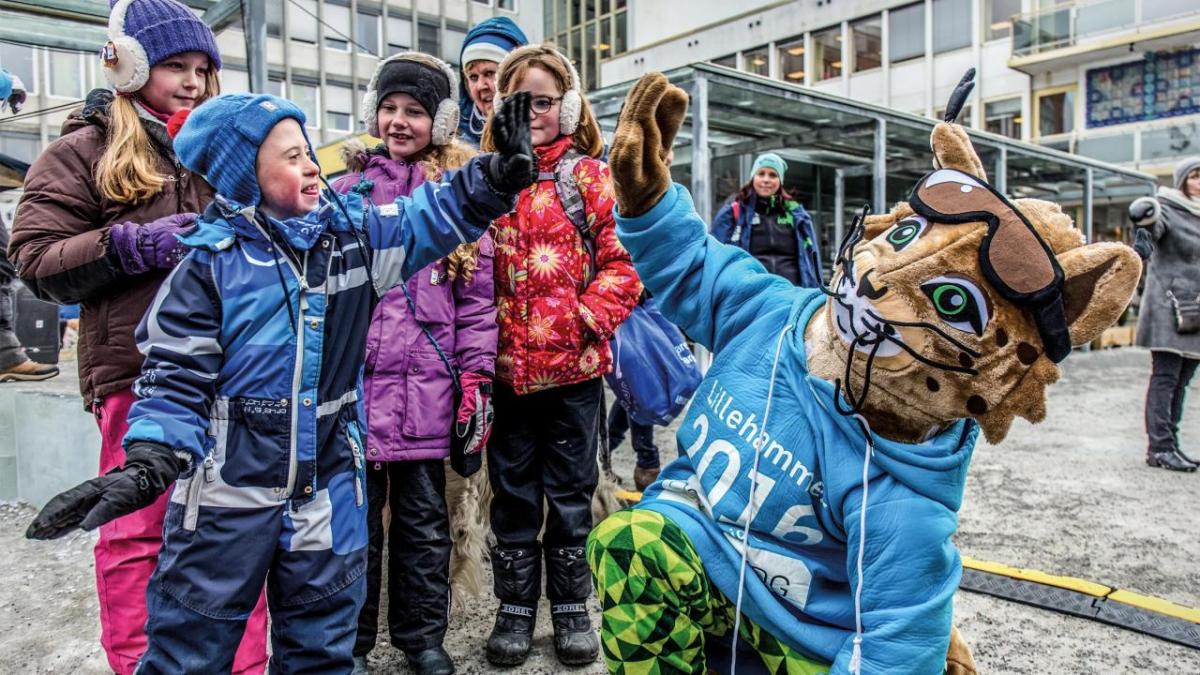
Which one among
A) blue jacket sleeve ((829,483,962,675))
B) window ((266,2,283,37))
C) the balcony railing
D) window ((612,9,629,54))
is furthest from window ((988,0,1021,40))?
blue jacket sleeve ((829,483,962,675))

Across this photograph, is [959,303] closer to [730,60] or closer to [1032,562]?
[1032,562]

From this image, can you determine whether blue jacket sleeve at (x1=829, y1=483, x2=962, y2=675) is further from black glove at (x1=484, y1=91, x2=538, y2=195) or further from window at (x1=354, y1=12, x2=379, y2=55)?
window at (x1=354, y1=12, x2=379, y2=55)

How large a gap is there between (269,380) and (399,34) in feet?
126

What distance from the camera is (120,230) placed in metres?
2.03

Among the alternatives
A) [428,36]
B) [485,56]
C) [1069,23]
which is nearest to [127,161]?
[485,56]

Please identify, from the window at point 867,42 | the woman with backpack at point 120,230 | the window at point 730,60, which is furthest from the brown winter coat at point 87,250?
the window at point 730,60

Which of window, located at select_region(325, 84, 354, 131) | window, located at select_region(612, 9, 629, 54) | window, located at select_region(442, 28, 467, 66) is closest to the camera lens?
window, located at select_region(612, 9, 629, 54)

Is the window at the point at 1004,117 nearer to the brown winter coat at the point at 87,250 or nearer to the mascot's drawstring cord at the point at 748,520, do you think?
the mascot's drawstring cord at the point at 748,520

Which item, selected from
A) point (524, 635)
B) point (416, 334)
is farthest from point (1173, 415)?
point (416, 334)

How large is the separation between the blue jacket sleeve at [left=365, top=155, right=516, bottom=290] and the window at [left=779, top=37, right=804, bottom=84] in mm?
27200

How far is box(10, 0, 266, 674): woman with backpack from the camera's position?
6.72 feet

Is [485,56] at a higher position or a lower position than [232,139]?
higher

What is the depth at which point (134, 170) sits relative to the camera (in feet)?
7.04

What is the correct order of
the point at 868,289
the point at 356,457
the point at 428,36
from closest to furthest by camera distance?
the point at 868,289 < the point at 356,457 < the point at 428,36
